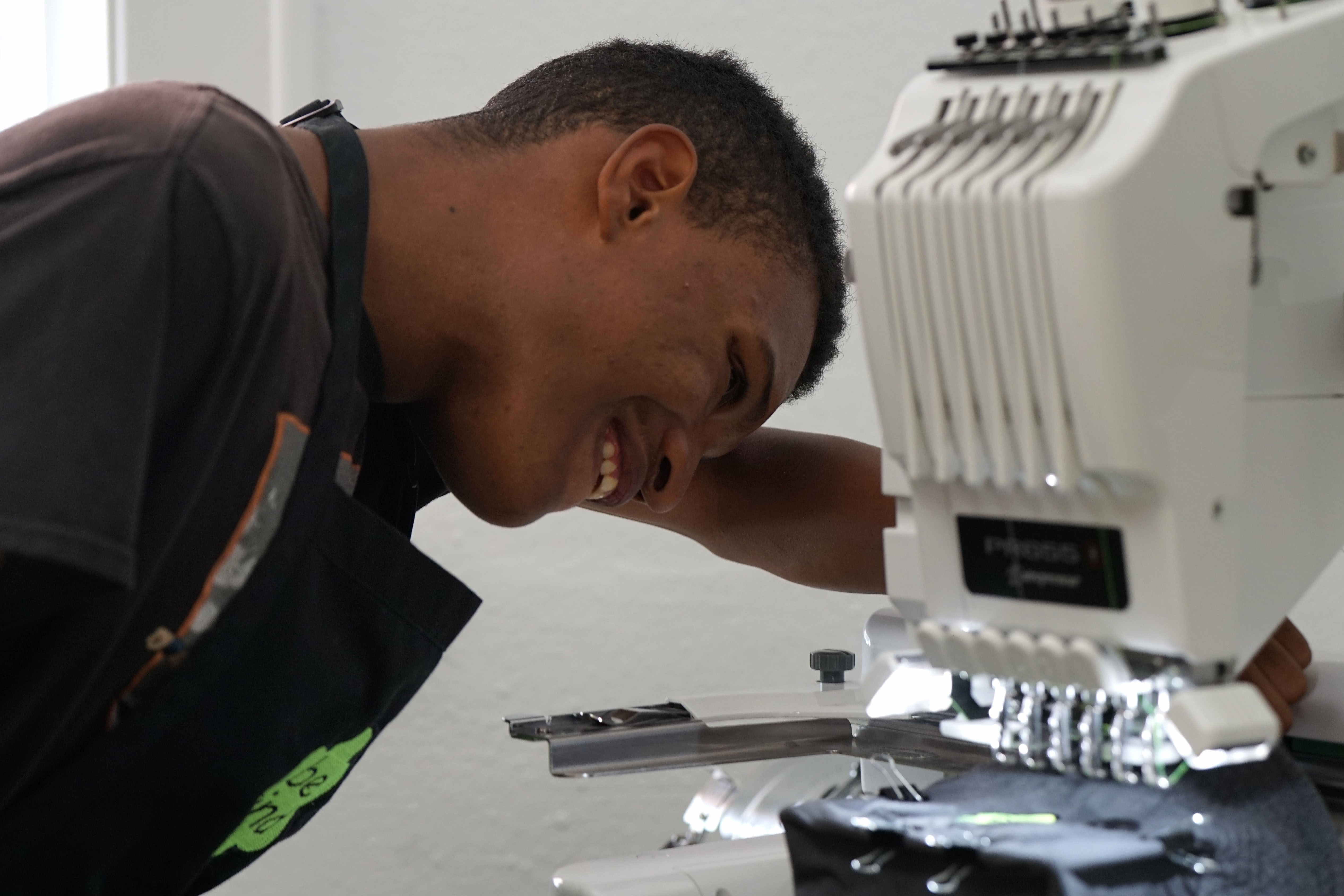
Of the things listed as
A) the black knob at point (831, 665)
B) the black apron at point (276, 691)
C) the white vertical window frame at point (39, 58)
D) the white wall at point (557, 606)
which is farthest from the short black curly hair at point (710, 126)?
the white vertical window frame at point (39, 58)

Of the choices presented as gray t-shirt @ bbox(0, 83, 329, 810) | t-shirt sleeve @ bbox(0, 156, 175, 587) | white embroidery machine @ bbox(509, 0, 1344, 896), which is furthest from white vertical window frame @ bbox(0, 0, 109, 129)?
white embroidery machine @ bbox(509, 0, 1344, 896)

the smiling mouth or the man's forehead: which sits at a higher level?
the man's forehead

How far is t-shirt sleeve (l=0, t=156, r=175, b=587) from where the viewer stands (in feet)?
2.04

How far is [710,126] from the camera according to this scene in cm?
105

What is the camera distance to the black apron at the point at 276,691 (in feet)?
2.64

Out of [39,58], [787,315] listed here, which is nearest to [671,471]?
[787,315]

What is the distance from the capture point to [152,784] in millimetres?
851

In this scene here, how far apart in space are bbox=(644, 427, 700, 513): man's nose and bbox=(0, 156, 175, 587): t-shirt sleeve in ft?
1.55

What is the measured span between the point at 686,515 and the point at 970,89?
69 centimetres

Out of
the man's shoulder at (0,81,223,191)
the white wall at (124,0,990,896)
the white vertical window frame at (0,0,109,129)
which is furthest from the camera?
the white wall at (124,0,990,896)

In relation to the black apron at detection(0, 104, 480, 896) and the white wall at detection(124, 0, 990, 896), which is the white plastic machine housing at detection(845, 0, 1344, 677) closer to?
the black apron at detection(0, 104, 480, 896)

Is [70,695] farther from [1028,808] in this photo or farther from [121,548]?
[1028,808]

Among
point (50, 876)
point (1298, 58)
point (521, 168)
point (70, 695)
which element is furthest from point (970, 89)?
point (50, 876)

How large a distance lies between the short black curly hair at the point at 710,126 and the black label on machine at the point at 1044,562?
1.26 feet
